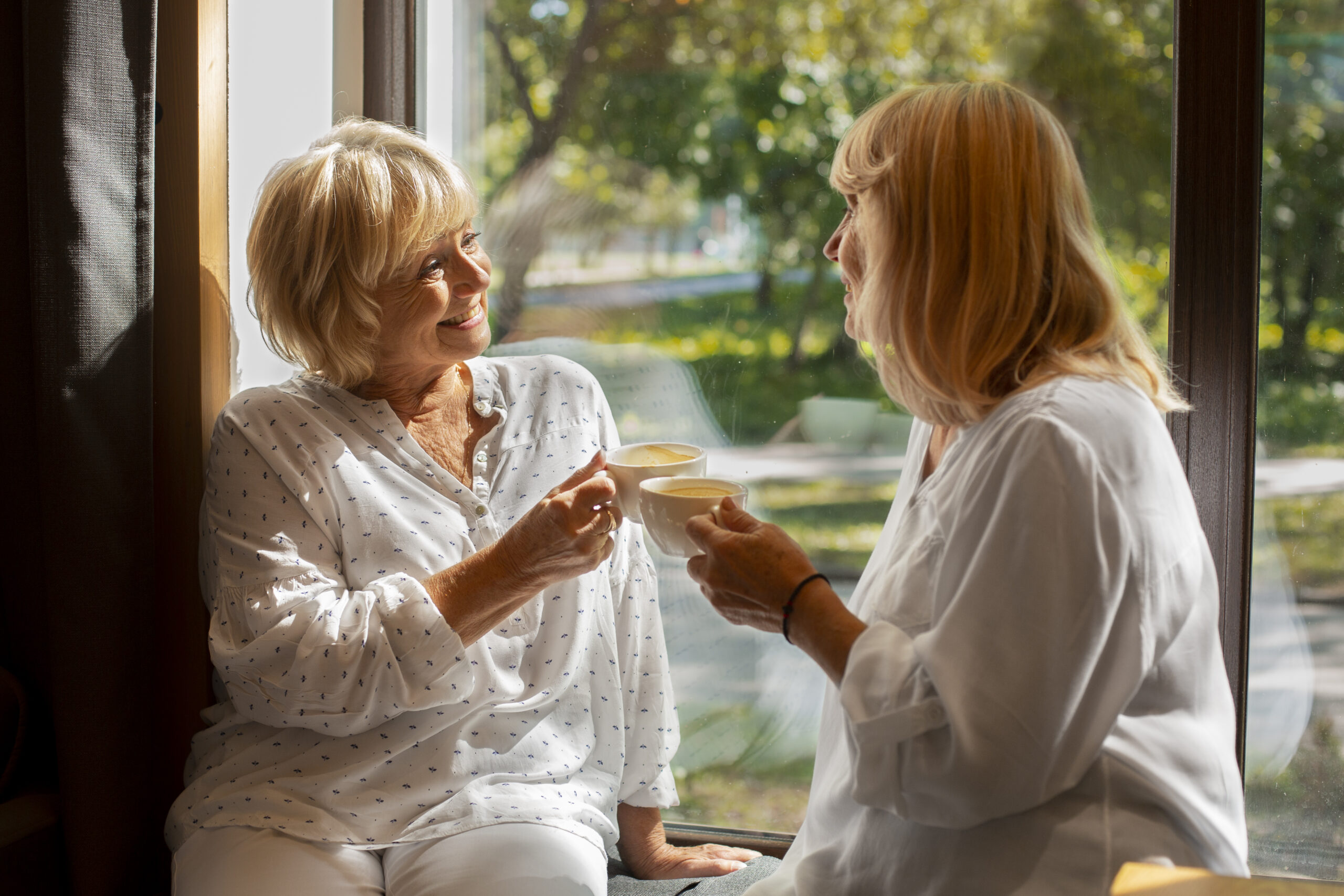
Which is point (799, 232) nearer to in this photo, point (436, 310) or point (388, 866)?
point (436, 310)

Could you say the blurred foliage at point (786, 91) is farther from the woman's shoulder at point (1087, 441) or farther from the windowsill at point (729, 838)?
the windowsill at point (729, 838)

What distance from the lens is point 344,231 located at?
1619mm

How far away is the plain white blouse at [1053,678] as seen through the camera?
1.00 m

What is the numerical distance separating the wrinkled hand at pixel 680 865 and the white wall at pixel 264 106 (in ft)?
3.81

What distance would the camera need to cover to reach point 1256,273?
1.60m

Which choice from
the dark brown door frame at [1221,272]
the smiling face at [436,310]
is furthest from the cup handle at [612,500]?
the dark brown door frame at [1221,272]

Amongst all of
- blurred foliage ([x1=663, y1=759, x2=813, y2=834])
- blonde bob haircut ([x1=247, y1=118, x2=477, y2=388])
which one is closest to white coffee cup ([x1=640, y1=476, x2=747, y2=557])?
A: blonde bob haircut ([x1=247, y1=118, x2=477, y2=388])

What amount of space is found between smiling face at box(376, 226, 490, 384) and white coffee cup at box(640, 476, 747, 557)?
1.69ft

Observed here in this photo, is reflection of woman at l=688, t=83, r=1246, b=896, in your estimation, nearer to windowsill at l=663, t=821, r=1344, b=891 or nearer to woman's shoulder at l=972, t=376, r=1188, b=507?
woman's shoulder at l=972, t=376, r=1188, b=507

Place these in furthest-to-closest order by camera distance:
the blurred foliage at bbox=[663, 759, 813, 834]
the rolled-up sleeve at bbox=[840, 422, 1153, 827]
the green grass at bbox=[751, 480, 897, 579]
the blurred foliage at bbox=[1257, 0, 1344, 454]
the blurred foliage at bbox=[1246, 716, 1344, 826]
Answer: the blurred foliage at bbox=[663, 759, 813, 834]
the green grass at bbox=[751, 480, 897, 579]
the blurred foliage at bbox=[1246, 716, 1344, 826]
the blurred foliage at bbox=[1257, 0, 1344, 454]
the rolled-up sleeve at bbox=[840, 422, 1153, 827]

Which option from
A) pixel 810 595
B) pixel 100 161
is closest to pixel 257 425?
pixel 100 161

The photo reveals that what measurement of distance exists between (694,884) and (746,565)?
910 mm

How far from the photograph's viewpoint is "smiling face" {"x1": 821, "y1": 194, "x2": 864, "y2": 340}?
4.43ft

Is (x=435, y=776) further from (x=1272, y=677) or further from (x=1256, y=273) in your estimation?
(x=1256, y=273)
